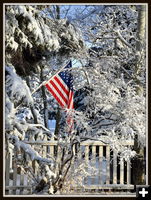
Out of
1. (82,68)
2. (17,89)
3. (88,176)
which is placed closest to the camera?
(17,89)

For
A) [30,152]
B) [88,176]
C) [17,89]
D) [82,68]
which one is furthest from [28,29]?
[88,176]

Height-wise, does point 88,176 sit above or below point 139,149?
below

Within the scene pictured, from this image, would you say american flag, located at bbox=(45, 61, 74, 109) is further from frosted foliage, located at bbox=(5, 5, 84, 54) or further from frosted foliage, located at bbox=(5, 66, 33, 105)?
frosted foliage, located at bbox=(5, 66, 33, 105)

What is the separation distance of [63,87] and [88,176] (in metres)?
1.62

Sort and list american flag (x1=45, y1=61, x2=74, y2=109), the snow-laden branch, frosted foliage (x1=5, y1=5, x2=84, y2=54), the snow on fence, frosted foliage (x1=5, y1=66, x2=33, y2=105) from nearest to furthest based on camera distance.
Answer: frosted foliage (x1=5, y1=66, x2=33, y2=105), frosted foliage (x1=5, y1=5, x2=84, y2=54), the snow-laden branch, the snow on fence, american flag (x1=45, y1=61, x2=74, y2=109)

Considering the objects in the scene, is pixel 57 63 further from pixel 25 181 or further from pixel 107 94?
pixel 25 181

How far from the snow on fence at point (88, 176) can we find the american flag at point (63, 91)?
50cm

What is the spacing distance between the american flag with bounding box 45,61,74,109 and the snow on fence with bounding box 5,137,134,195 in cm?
73

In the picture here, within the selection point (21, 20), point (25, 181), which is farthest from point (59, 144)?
point (21, 20)

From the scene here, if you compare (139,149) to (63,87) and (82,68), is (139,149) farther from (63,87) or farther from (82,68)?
(82,68)

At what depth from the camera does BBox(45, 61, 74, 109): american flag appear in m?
5.08

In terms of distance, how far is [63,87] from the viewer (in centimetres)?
522

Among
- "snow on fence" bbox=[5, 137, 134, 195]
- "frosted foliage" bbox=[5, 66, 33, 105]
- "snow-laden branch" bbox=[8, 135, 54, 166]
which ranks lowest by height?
"snow on fence" bbox=[5, 137, 134, 195]

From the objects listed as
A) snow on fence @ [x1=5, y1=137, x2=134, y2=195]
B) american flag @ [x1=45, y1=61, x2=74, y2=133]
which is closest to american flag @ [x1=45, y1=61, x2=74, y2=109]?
american flag @ [x1=45, y1=61, x2=74, y2=133]
